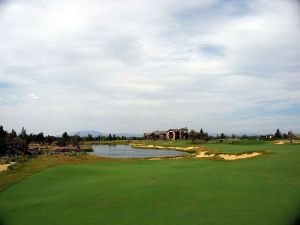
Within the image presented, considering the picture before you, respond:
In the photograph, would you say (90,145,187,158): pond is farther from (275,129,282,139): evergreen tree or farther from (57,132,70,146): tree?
(275,129,282,139): evergreen tree

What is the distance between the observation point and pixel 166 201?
1600 centimetres

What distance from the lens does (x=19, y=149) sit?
62625 millimetres

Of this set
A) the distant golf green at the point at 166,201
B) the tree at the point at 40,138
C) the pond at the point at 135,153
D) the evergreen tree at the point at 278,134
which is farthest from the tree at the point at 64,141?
the distant golf green at the point at 166,201

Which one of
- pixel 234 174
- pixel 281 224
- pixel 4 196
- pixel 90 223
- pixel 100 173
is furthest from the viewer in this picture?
pixel 100 173

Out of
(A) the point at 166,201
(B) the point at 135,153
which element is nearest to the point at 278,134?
(B) the point at 135,153

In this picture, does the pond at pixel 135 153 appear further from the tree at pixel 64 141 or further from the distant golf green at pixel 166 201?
the distant golf green at pixel 166 201

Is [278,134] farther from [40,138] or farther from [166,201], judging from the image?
[166,201]

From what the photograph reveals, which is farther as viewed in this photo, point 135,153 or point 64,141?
point 64,141

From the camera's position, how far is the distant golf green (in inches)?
529

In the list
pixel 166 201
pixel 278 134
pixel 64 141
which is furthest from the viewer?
pixel 64 141

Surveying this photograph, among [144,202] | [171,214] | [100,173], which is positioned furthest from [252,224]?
[100,173]

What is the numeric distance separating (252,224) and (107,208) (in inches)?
238

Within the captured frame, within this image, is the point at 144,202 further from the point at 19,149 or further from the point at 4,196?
the point at 19,149

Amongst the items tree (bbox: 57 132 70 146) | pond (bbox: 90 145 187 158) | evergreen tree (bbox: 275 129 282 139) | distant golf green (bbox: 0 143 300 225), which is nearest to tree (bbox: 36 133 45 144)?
tree (bbox: 57 132 70 146)
